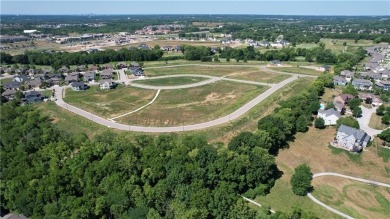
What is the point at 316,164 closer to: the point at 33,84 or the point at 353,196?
the point at 353,196

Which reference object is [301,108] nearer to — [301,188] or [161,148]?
[301,188]

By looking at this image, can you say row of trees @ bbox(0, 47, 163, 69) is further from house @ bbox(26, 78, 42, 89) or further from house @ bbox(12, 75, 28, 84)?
house @ bbox(26, 78, 42, 89)

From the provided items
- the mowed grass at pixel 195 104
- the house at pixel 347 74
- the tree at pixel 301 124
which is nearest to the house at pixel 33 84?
the mowed grass at pixel 195 104

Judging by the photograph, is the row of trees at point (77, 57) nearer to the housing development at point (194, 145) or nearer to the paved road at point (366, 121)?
the housing development at point (194, 145)

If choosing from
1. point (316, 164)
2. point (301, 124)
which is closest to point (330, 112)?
point (301, 124)

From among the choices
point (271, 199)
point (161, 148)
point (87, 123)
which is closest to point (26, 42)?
point (87, 123)
